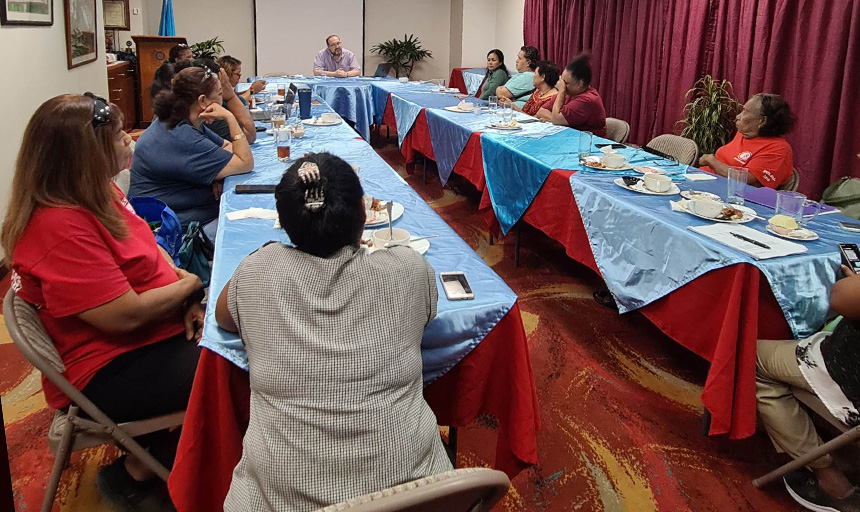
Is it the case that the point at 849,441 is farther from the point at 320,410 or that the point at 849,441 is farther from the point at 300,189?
the point at 300,189

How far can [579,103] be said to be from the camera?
3893 millimetres

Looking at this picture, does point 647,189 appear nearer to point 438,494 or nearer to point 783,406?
point 783,406

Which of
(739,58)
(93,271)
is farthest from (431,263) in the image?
(739,58)

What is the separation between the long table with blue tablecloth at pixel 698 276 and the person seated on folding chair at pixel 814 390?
5cm

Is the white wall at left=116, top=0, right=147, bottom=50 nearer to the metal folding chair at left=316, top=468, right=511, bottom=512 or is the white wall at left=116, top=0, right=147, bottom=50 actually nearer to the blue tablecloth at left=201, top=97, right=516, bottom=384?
the blue tablecloth at left=201, top=97, right=516, bottom=384

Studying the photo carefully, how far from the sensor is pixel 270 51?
850 centimetres

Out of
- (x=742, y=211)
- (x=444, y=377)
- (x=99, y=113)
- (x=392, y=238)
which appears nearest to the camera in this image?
(x=99, y=113)

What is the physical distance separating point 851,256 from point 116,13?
24.8 ft

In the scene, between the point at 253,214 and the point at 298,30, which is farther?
the point at 298,30

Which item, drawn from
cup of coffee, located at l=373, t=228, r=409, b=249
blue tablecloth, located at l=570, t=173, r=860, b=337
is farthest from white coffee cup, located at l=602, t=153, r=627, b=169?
cup of coffee, located at l=373, t=228, r=409, b=249

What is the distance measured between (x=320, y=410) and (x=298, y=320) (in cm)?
15

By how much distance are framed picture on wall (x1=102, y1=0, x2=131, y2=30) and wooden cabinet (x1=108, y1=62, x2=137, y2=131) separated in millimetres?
455

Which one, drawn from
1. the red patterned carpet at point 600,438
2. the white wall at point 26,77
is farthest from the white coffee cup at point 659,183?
the white wall at point 26,77

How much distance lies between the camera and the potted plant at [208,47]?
783 cm
